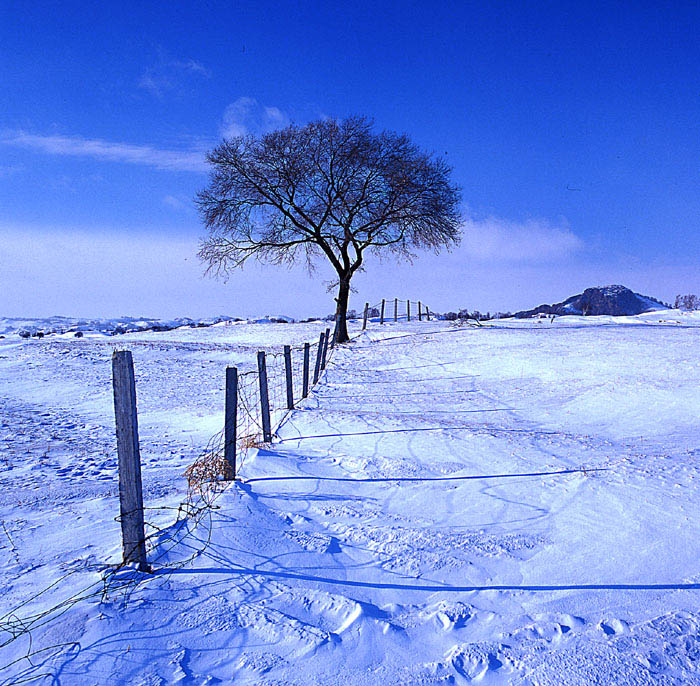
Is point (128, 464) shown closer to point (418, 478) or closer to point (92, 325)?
point (418, 478)

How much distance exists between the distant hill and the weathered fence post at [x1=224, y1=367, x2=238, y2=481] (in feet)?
130

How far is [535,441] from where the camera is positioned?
7820 millimetres

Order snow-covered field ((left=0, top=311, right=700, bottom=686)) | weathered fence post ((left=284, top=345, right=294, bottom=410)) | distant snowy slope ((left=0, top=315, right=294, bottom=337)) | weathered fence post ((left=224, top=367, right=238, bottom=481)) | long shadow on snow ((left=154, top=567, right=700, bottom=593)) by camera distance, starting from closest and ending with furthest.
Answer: snow-covered field ((left=0, top=311, right=700, bottom=686)) < long shadow on snow ((left=154, top=567, right=700, bottom=593)) < weathered fence post ((left=224, top=367, right=238, bottom=481)) < weathered fence post ((left=284, top=345, right=294, bottom=410)) < distant snowy slope ((left=0, top=315, right=294, bottom=337))

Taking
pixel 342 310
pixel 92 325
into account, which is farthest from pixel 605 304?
pixel 92 325

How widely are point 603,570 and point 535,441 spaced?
4056 mm

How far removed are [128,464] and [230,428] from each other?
2.24m

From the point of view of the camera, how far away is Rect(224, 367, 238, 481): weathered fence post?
5.75 metres

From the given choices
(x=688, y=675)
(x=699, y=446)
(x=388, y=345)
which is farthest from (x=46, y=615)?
(x=388, y=345)

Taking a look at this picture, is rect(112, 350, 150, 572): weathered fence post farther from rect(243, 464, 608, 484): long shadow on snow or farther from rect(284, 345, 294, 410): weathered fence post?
rect(284, 345, 294, 410): weathered fence post

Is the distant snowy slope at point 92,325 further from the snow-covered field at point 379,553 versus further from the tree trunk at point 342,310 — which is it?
the snow-covered field at point 379,553

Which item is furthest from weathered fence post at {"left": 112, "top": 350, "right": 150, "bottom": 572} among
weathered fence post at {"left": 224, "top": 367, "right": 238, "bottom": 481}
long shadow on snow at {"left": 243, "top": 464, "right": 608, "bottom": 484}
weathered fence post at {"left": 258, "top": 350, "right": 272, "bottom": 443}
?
weathered fence post at {"left": 258, "top": 350, "right": 272, "bottom": 443}

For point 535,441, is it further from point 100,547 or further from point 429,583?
point 100,547

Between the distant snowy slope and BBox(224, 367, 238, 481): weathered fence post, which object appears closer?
BBox(224, 367, 238, 481): weathered fence post

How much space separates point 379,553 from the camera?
4113 millimetres
